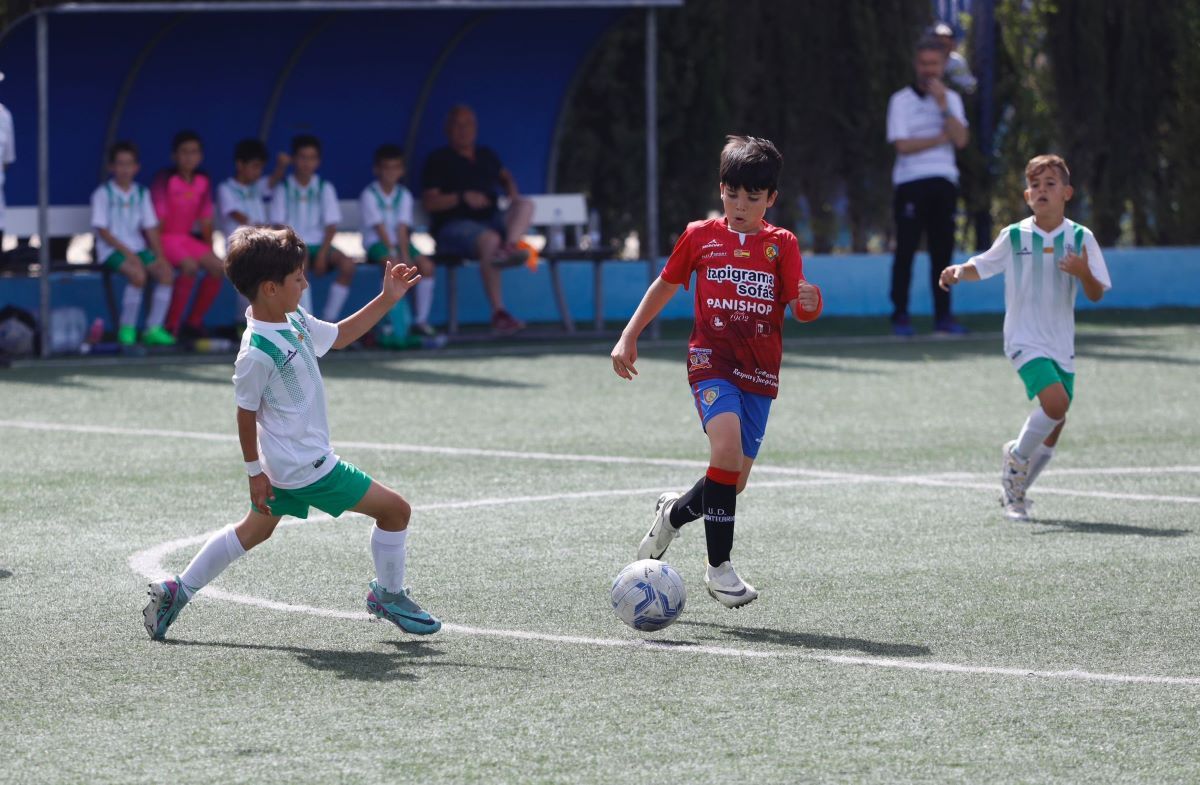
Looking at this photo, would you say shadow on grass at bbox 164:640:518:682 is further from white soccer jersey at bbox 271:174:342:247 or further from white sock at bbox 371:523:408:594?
white soccer jersey at bbox 271:174:342:247

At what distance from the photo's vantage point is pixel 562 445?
10.0m

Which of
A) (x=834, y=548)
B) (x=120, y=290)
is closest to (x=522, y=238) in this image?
(x=120, y=290)

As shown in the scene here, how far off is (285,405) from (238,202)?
10.1 m

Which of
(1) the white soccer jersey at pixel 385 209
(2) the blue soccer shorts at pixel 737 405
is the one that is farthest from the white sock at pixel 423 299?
(2) the blue soccer shorts at pixel 737 405

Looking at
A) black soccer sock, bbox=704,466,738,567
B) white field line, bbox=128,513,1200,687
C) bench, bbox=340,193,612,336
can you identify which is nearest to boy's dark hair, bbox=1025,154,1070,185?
black soccer sock, bbox=704,466,738,567

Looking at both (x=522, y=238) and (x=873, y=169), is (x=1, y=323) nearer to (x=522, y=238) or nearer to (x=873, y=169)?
(x=522, y=238)

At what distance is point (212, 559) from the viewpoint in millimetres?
5898

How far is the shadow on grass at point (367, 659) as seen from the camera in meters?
5.31

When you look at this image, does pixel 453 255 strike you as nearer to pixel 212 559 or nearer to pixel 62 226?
pixel 62 226

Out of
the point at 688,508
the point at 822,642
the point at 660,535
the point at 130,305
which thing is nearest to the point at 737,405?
the point at 688,508

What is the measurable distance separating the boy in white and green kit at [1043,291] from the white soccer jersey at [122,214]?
8.36 metres

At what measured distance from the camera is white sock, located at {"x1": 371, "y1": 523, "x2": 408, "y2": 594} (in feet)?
19.4

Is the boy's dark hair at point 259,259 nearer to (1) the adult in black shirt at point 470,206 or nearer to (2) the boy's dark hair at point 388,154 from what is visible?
(2) the boy's dark hair at point 388,154

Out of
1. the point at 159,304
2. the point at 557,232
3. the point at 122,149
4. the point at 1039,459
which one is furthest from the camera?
the point at 557,232
